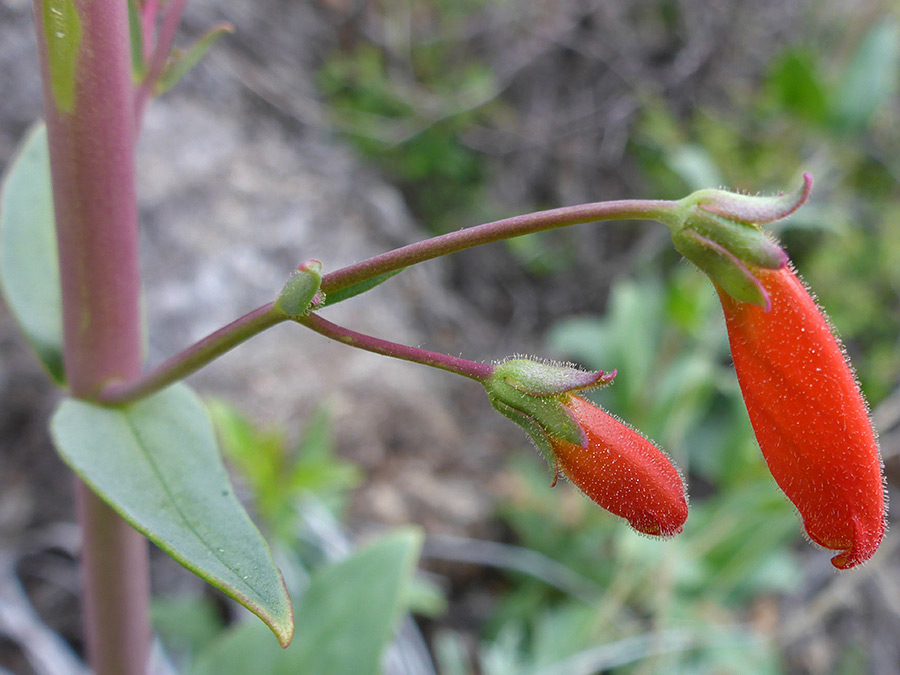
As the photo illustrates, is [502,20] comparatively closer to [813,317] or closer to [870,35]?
[870,35]

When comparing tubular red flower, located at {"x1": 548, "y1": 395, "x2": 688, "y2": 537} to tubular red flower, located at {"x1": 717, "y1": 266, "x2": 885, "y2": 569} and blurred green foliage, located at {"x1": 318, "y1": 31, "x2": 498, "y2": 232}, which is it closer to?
tubular red flower, located at {"x1": 717, "y1": 266, "x2": 885, "y2": 569}

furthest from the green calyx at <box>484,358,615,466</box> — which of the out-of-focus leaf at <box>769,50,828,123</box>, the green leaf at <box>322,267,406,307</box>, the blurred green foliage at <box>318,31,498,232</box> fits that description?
the out-of-focus leaf at <box>769,50,828,123</box>

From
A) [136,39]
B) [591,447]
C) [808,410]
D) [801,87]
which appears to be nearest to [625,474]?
[591,447]

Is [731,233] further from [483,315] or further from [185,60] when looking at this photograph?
[483,315]

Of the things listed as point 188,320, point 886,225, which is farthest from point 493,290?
point 886,225

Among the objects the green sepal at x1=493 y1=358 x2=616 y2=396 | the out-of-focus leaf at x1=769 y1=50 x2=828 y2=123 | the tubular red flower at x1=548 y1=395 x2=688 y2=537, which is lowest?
the out-of-focus leaf at x1=769 y1=50 x2=828 y2=123
